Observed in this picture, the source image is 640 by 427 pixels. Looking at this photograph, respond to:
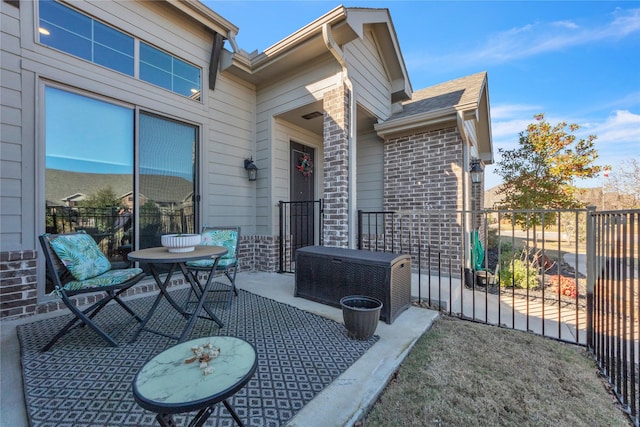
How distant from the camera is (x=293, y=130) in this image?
5184 mm

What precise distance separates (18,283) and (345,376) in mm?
3362

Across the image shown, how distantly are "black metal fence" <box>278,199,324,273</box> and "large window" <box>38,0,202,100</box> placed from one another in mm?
2437

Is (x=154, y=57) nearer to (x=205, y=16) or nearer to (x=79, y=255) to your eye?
(x=205, y=16)

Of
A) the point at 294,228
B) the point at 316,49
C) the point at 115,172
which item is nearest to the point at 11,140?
the point at 115,172

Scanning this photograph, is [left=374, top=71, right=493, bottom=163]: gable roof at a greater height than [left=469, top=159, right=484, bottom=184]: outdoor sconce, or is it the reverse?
[left=374, top=71, right=493, bottom=163]: gable roof

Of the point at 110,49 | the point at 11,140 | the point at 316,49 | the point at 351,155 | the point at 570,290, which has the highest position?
the point at 316,49

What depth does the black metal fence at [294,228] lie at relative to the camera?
4688 millimetres

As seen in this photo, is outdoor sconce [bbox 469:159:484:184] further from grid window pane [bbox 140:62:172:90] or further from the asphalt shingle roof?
grid window pane [bbox 140:62:172:90]

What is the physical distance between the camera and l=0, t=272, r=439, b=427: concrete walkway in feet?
4.58

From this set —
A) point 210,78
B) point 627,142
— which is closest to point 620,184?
point 627,142

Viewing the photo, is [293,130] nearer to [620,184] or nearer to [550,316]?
[550,316]

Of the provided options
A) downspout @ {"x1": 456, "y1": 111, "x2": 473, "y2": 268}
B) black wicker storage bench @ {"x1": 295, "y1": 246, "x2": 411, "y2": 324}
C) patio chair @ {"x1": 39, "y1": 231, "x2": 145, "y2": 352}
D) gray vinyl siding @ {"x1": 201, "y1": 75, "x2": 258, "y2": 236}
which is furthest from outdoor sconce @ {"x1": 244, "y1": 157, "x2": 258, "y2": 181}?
downspout @ {"x1": 456, "y1": 111, "x2": 473, "y2": 268}

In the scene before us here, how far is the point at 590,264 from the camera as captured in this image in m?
2.35

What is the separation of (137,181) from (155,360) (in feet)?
10.2
